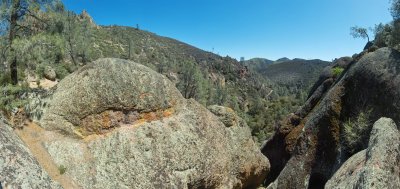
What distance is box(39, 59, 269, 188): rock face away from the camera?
1761 centimetres

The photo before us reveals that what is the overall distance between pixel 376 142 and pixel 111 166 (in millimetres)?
11148

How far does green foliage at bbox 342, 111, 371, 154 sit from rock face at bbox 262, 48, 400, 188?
0.06 m

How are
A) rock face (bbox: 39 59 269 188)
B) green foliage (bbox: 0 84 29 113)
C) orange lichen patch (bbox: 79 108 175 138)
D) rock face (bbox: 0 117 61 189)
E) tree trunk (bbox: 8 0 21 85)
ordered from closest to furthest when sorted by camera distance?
rock face (bbox: 0 117 61 189)
rock face (bbox: 39 59 269 188)
green foliage (bbox: 0 84 29 113)
orange lichen patch (bbox: 79 108 175 138)
tree trunk (bbox: 8 0 21 85)

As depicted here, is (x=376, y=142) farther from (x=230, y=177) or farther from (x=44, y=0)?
(x=44, y=0)

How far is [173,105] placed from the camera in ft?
70.0

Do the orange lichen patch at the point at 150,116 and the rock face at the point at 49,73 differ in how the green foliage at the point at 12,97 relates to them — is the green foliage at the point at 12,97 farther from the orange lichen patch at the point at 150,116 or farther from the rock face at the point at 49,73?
the orange lichen patch at the point at 150,116

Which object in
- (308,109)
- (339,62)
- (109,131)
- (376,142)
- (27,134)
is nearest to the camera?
(376,142)

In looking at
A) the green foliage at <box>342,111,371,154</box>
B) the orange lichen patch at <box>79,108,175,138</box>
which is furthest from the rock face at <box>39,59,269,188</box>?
the green foliage at <box>342,111,371,154</box>

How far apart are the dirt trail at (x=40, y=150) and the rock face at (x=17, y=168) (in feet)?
10.3

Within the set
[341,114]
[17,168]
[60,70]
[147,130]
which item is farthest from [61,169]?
[341,114]

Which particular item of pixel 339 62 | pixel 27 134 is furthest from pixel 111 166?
pixel 339 62

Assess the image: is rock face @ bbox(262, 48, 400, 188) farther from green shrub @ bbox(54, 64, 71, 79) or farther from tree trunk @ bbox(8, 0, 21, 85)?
tree trunk @ bbox(8, 0, 21, 85)

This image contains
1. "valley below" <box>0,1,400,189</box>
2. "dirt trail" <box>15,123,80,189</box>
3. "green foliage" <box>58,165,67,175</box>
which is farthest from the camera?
"green foliage" <box>58,165,67,175</box>

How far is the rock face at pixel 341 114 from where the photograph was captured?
72.9 ft
